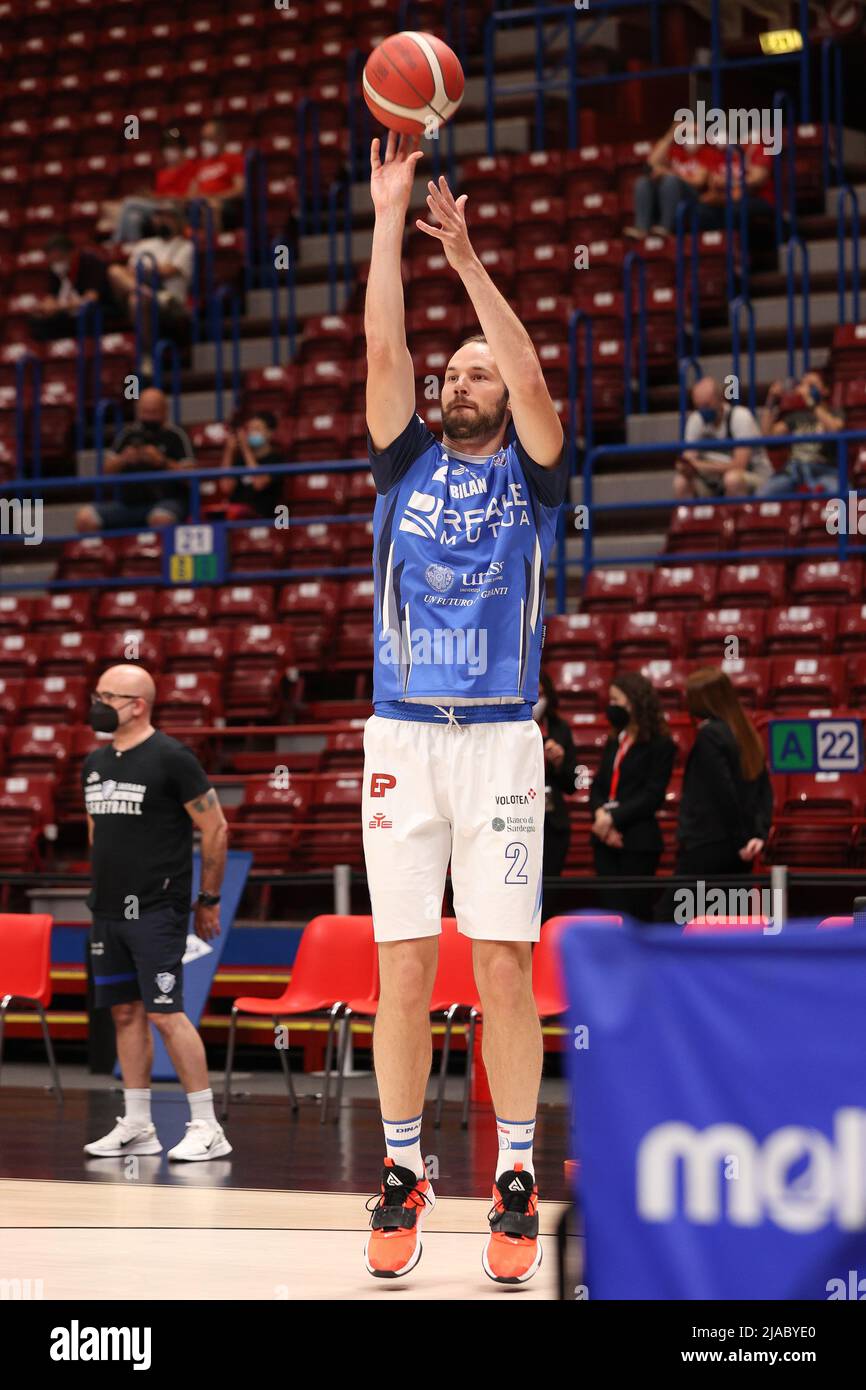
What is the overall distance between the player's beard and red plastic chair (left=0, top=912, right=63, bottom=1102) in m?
4.75

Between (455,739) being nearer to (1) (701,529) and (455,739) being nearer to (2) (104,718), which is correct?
(2) (104,718)

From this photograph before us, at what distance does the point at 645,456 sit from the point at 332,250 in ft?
11.0

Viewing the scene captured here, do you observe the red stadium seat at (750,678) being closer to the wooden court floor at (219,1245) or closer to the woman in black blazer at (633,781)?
the woman in black blazer at (633,781)

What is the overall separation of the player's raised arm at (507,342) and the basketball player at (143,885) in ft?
10.7

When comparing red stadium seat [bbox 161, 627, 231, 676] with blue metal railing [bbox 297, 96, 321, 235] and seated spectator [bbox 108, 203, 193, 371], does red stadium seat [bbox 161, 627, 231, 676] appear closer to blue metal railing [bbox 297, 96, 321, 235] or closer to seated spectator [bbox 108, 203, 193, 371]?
seated spectator [bbox 108, 203, 193, 371]

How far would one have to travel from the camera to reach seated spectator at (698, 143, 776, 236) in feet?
48.9

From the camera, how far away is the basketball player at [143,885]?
7324mm

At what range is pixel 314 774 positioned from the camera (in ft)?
36.0

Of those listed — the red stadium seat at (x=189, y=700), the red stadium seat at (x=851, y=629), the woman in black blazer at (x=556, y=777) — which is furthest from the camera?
the red stadium seat at (x=189, y=700)

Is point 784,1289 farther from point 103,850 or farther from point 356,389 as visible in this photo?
point 356,389

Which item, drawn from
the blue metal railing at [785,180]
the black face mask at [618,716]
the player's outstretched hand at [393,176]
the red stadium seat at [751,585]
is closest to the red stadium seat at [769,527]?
the red stadium seat at [751,585]

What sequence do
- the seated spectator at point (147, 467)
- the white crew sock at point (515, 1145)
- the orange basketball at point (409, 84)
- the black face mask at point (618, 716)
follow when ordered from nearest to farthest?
the white crew sock at point (515, 1145) < the orange basketball at point (409, 84) < the black face mask at point (618, 716) < the seated spectator at point (147, 467)

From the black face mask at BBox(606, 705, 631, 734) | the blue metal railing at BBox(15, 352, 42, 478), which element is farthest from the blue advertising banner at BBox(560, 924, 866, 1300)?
the blue metal railing at BBox(15, 352, 42, 478)

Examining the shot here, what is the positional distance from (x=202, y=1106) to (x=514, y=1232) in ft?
10.3
